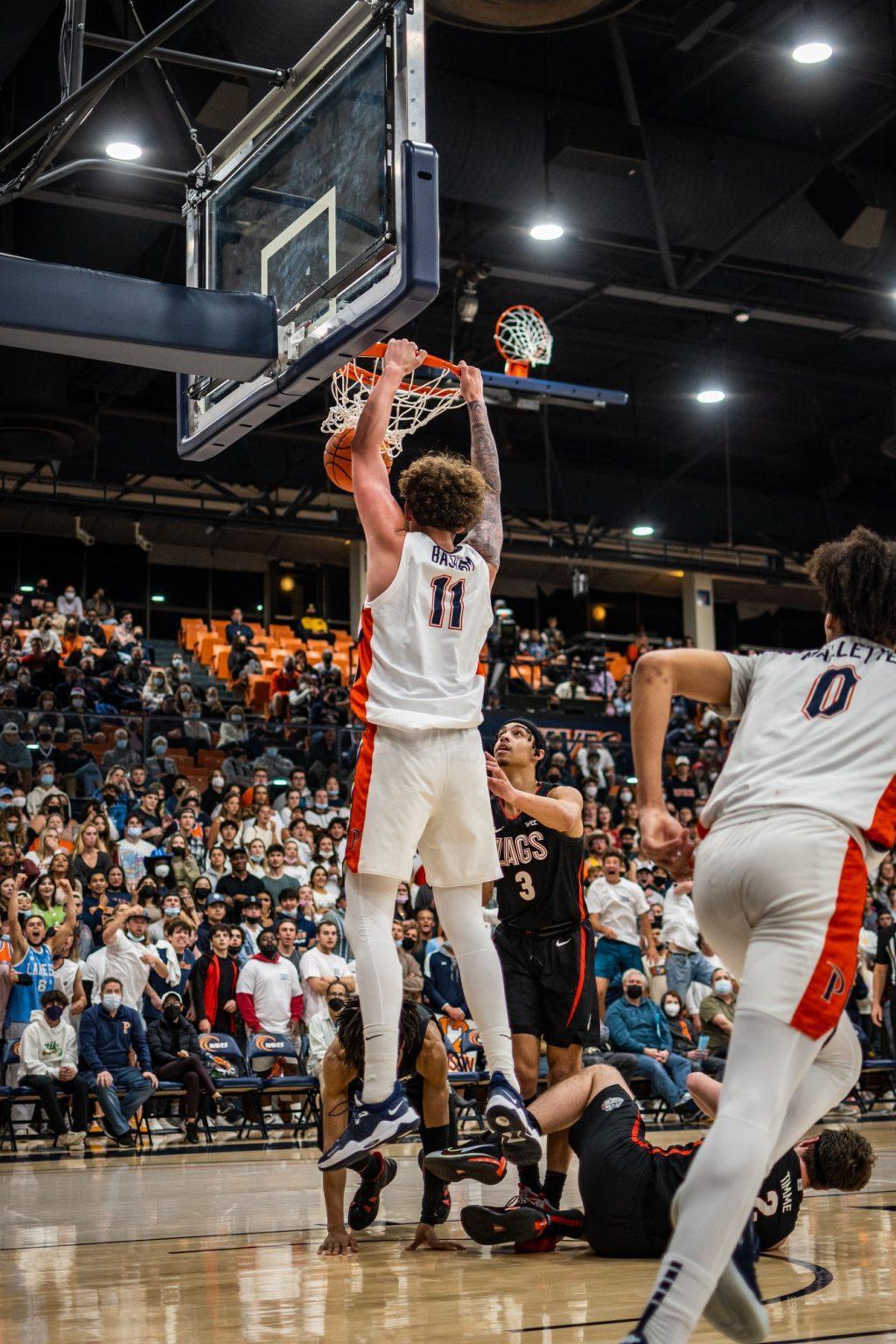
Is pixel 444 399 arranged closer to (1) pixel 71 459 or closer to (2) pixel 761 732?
(2) pixel 761 732

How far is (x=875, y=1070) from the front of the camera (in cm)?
1460

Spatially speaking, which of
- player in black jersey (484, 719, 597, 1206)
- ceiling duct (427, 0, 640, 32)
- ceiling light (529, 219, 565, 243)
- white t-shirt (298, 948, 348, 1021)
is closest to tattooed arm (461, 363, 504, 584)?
player in black jersey (484, 719, 597, 1206)

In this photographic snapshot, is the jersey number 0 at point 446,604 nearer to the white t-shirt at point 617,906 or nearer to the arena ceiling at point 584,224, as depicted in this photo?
the arena ceiling at point 584,224

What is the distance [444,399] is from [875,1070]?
10.3 m

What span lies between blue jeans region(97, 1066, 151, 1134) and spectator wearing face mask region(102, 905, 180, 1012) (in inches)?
30.8

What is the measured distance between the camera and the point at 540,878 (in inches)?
257

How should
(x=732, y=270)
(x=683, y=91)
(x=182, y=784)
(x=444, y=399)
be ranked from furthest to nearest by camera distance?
(x=732, y=270), (x=182, y=784), (x=683, y=91), (x=444, y=399)

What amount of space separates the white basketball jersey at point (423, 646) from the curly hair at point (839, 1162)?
89.4 inches

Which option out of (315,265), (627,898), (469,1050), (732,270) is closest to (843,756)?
(315,265)

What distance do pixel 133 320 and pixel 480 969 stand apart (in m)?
3.12

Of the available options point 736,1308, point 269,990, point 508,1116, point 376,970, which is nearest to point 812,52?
point 269,990

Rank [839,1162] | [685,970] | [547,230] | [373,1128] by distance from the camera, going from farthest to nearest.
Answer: [547,230] → [685,970] → [839,1162] → [373,1128]

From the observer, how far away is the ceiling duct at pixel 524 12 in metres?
11.4

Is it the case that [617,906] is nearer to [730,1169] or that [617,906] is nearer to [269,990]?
[269,990]
